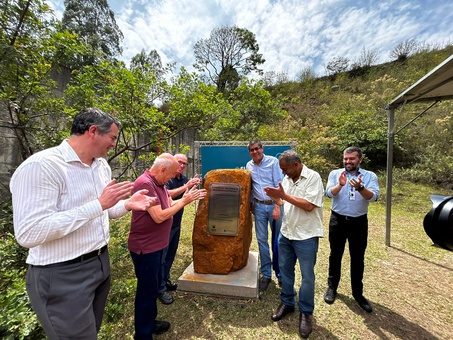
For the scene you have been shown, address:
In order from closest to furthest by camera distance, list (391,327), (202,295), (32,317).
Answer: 1. (32,317)
2. (391,327)
3. (202,295)

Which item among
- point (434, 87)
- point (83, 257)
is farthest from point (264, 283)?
point (434, 87)

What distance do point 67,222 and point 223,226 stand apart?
6.98 ft

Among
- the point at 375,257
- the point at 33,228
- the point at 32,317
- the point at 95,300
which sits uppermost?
the point at 33,228

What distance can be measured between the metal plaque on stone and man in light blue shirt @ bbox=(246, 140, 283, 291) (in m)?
0.36

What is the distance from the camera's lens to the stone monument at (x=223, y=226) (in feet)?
9.95

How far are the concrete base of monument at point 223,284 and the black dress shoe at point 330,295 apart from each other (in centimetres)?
88

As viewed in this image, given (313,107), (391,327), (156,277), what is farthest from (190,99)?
(313,107)

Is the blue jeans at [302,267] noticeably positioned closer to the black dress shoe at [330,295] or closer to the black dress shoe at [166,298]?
the black dress shoe at [330,295]

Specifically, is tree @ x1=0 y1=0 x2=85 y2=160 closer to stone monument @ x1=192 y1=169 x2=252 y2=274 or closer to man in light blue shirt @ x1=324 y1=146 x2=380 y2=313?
stone monument @ x1=192 y1=169 x2=252 y2=274

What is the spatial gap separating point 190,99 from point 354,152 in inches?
120

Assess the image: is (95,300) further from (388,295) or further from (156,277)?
(388,295)

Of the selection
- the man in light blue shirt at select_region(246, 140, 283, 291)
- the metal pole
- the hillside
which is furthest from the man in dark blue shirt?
the hillside

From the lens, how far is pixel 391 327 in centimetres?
245

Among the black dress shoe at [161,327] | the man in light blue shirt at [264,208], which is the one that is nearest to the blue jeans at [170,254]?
the black dress shoe at [161,327]
